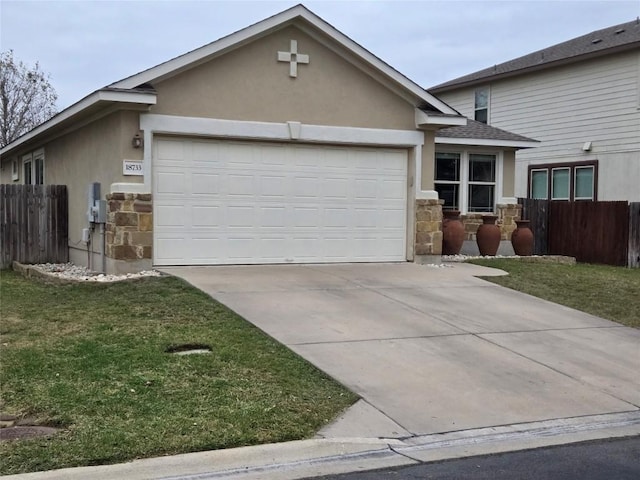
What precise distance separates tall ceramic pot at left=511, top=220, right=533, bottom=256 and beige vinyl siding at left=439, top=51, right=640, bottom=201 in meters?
4.99

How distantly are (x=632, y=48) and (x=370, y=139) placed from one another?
1047 cm

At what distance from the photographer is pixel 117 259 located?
474 inches

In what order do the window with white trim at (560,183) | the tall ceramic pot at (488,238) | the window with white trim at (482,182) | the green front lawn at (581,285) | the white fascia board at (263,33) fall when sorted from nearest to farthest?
the green front lawn at (581,285) < the white fascia board at (263,33) < the tall ceramic pot at (488,238) < the window with white trim at (482,182) < the window with white trim at (560,183)

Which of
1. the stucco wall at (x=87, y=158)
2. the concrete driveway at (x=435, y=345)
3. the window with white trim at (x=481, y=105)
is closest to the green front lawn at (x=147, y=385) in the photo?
the concrete driveway at (x=435, y=345)

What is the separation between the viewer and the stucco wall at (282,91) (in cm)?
1245

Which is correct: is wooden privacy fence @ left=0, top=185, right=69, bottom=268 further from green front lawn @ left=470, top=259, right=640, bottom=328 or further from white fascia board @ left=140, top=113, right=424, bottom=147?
green front lawn @ left=470, top=259, right=640, bottom=328

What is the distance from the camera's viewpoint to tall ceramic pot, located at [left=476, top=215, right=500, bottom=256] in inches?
665

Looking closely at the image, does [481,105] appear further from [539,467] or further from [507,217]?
[539,467]

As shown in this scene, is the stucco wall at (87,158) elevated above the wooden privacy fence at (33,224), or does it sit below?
above

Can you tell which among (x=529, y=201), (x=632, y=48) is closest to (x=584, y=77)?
(x=632, y=48)

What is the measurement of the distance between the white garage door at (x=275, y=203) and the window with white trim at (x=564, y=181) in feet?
32.5

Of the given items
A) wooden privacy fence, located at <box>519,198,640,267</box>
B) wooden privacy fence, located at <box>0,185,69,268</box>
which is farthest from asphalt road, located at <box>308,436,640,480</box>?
wooden privacy fence, located at <box>519,198,640,267</box>

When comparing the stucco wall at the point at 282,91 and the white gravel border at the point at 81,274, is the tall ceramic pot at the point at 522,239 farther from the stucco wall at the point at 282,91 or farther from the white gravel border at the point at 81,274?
the white gravel border at the point at 81,274

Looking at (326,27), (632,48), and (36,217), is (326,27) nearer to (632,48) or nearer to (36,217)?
(36,217)
